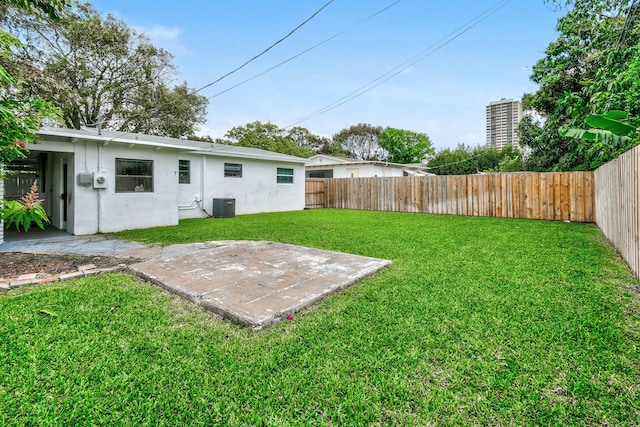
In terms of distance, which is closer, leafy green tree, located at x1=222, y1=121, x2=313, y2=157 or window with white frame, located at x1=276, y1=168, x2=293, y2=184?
window with white frame, located at x1=276, y1=168, x2=293, y2=184

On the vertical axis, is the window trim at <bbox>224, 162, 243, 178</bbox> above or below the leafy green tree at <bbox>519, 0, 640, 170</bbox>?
below

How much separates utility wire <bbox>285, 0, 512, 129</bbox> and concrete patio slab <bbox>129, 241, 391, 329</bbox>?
8205 mm

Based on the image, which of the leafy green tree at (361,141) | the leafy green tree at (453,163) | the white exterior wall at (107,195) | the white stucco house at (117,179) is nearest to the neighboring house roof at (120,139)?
the white stucco house at (117,179)

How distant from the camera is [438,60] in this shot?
38.4 ft

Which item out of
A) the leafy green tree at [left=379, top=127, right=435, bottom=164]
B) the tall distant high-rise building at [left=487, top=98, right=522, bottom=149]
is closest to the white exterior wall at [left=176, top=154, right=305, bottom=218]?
the tall distant high-rise building at [left=487, top=98, right=522, bottom=149]

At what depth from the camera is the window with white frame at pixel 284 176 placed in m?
15.4

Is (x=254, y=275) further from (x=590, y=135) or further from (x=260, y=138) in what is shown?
(x=260, y=138)

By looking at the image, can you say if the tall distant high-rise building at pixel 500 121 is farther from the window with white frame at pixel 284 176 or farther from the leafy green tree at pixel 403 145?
the window with white frame at pixel 284 176

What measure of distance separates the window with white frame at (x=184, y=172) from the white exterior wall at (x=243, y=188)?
0.11 m

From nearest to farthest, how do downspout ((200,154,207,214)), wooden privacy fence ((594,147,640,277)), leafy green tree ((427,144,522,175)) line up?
wooden privacy fence ((594,147,640,277)), downspout ((200,154,207,214)), leafy green tree ((427,144,522,175))

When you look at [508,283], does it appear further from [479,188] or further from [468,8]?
[479,188]

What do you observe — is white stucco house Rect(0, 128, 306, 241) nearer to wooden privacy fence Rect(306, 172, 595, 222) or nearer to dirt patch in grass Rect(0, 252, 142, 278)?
dirt patch in grass Rect(0, 252, 142, 278)

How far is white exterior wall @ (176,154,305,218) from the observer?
12.0 metres

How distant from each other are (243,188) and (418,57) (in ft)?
28.2
